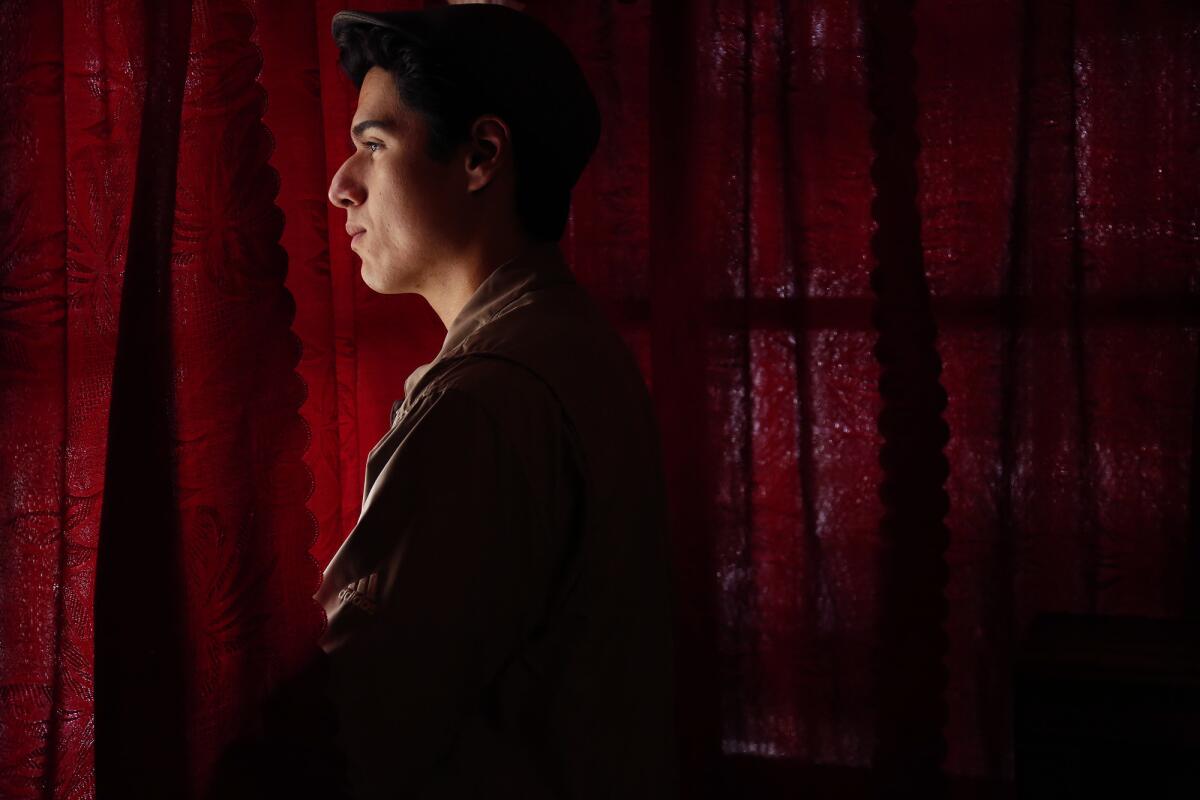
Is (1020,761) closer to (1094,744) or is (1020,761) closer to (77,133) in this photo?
(1094,744)

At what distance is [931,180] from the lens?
4.65ft

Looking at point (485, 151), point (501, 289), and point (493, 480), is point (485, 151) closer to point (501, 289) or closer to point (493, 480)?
point (501, 289)

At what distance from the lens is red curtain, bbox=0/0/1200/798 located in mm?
1052

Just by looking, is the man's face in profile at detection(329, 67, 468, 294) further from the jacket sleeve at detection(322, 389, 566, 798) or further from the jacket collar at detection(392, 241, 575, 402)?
the jacket sleeve at detection(322, 389, 566, 798)

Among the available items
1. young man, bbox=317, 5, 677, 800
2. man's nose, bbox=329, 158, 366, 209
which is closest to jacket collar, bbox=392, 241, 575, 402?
young man, bbox=317, 5, 677, 800

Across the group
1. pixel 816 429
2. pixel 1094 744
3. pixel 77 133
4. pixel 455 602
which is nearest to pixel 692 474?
pixel 816 429

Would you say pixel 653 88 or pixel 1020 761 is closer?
pixel 1020 761

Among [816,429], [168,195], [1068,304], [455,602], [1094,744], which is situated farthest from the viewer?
[816,429]

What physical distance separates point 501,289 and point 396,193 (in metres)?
0.14

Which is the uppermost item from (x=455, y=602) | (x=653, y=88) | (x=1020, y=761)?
(x=653, y=88)

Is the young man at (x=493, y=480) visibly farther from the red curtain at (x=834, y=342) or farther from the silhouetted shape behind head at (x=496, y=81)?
the red curtain at (x=834, y=342)

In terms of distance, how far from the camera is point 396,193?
3.25ft

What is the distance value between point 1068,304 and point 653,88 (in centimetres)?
65

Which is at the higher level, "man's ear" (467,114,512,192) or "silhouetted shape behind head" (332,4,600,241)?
"silhouetted shape behind head" (332,4,600,241)
